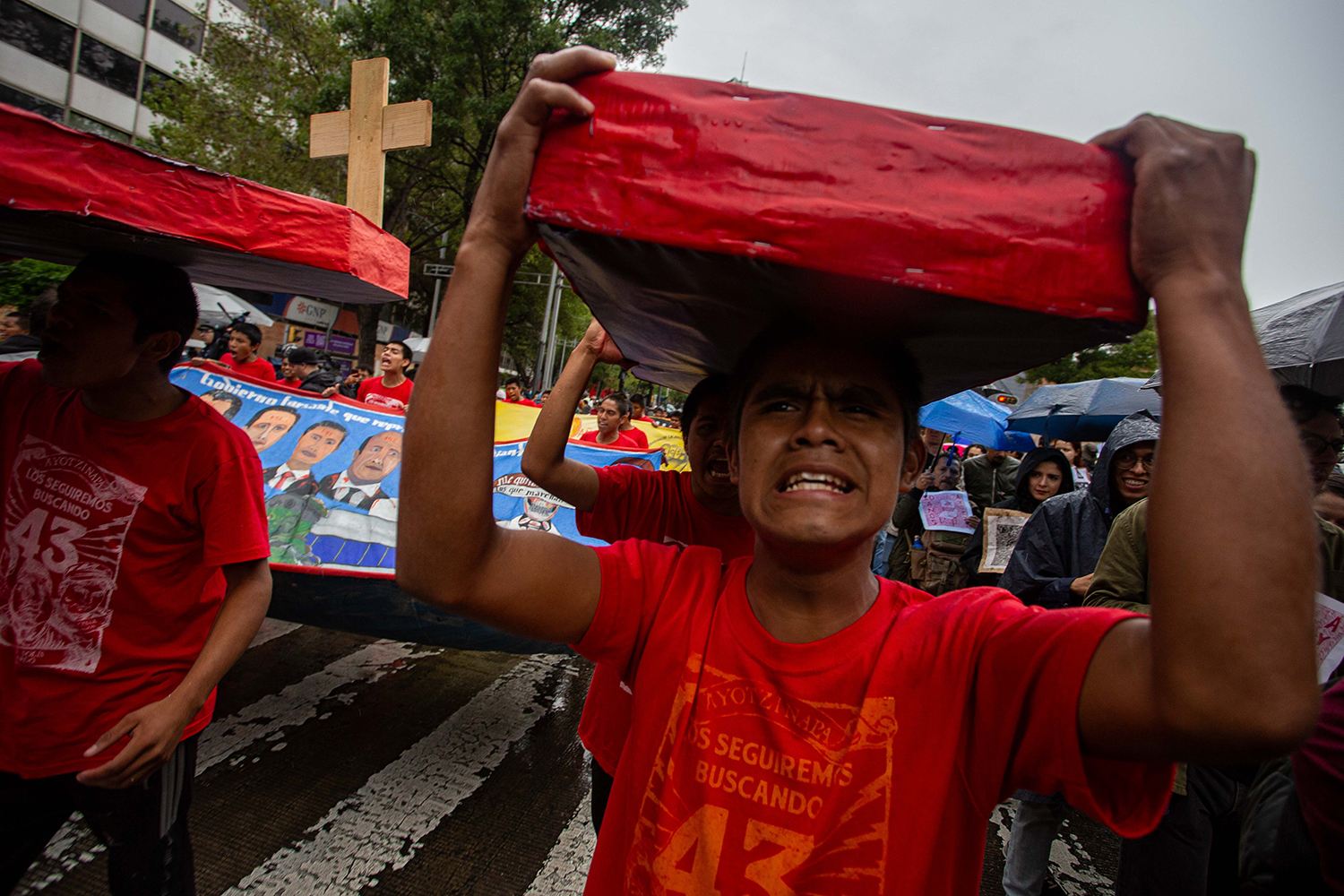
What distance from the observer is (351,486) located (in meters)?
4.27

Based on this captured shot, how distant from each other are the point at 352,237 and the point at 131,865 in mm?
1888

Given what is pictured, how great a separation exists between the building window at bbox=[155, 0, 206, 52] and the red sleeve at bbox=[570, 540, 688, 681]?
103ft

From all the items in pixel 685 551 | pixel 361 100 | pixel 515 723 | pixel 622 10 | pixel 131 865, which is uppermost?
pixel 622 10

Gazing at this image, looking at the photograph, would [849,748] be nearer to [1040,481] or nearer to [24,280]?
[1040,481]

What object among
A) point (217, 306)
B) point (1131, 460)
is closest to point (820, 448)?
point (1131, 460)

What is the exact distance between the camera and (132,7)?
2259cm

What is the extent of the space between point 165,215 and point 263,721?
349cm

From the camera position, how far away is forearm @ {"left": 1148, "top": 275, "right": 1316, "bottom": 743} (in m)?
0.75

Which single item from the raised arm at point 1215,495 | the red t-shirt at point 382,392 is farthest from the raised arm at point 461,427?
the red t-shirt at point 382,392

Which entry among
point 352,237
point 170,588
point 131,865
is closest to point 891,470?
point 352,237

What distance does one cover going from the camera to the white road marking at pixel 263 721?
106 inches

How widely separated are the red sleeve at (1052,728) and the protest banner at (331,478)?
3050 millimetres

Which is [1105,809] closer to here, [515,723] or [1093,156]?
[1093,156]

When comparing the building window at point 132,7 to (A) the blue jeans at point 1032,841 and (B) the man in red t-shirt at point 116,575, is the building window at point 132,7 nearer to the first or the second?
(B) the man in red t-shirt at point 116,575
